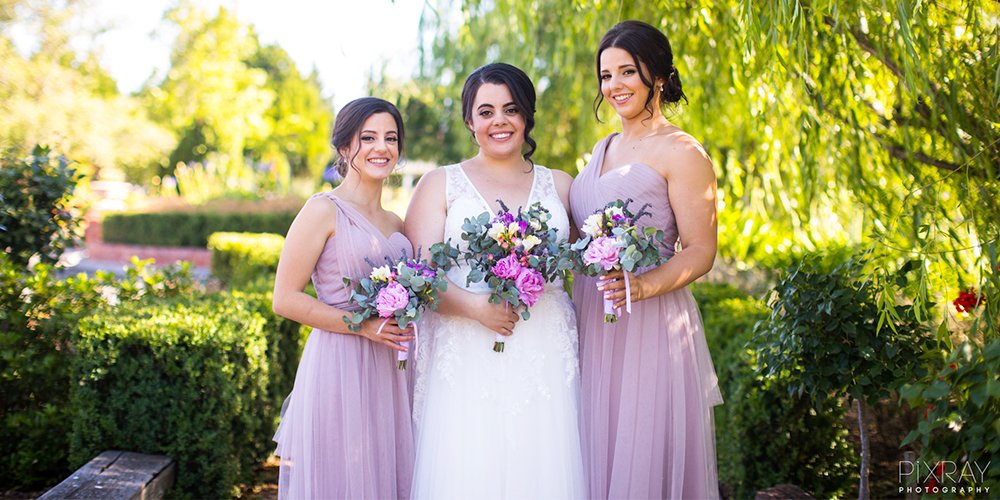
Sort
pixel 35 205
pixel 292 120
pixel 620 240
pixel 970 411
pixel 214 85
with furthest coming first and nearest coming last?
1. pixel 292 120
2. pixel 214 85
3. pixel 35 205
4. pixel 620 240
5. pixel 970 411

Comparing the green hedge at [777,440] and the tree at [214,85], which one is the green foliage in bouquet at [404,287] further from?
the tree at [214,85]

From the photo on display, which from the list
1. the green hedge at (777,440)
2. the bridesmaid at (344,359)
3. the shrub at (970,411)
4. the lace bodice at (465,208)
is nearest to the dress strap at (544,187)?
the lace bodice at (465,208)

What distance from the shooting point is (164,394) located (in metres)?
4.03

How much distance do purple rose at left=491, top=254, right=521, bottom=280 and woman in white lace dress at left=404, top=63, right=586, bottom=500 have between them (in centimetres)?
19

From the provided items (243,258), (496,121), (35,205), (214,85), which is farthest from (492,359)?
(214,85)

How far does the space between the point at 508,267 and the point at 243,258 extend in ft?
23.5

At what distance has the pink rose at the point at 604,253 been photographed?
2.87 m

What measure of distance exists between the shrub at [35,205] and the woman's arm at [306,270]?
98.4 inches

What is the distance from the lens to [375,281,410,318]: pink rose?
2910mm

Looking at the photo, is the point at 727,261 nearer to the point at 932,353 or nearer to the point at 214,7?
the point at 932,353

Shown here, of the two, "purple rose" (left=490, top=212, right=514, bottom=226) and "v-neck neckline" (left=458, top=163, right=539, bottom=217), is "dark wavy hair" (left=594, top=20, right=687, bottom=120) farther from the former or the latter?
"purple rose" (left=490, top=212, right=514, bottom=226)

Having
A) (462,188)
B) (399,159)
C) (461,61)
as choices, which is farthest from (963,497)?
(461,61)

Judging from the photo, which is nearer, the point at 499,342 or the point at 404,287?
the point at 404,287

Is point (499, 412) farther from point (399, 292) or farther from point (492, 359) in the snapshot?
point (399, 292)
